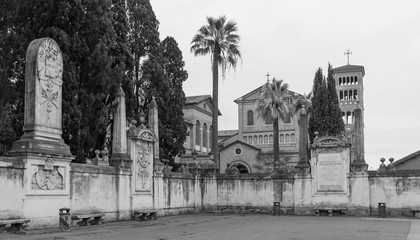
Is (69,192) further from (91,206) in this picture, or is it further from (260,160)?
(260,160)

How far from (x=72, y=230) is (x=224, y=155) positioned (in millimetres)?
47581

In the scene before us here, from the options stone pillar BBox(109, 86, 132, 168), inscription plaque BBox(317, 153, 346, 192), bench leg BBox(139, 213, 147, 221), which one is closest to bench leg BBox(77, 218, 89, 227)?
stone pillar BBox(109, 86, 132, 168)

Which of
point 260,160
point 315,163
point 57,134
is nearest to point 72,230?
point 57,134

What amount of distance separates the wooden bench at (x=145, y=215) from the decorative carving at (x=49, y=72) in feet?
24.0

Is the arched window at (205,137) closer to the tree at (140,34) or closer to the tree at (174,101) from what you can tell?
the tree at (174,101)

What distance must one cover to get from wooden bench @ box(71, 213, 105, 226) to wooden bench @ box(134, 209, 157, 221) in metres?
2.70

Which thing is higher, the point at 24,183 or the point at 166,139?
the point at 166,139

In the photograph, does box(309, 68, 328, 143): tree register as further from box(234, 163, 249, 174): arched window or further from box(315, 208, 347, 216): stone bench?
box(315, 208, 347, 216): stone bench

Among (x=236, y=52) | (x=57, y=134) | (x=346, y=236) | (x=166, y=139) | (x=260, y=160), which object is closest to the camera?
(x=346, y=236)

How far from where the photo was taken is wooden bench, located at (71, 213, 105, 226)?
20.3 metres

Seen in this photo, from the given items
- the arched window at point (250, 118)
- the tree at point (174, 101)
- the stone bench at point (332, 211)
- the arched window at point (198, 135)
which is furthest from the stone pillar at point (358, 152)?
the arched window at point (250, 118)

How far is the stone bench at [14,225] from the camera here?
651 inches

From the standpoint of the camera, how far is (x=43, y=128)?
18.8 metres

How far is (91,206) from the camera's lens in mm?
21609
